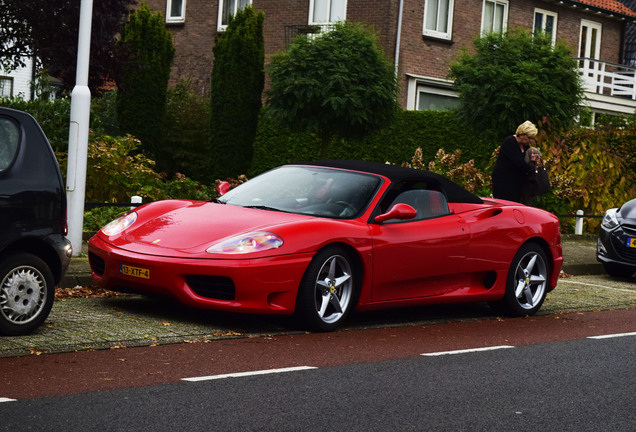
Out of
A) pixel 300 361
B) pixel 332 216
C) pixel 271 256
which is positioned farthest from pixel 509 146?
pixel 300 361

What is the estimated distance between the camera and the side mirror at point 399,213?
851 cm

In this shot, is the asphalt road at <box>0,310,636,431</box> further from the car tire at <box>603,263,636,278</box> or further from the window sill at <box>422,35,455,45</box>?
the window sill at <box>422,35,455,45</box>

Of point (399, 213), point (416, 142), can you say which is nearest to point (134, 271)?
point (399, 213)

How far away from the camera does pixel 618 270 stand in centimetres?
1446

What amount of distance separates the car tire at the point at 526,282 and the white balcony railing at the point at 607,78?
24.3 meters

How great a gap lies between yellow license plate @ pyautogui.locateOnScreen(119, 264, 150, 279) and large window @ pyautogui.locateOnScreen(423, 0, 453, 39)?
69.5 ft

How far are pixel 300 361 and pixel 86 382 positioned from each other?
5.21ft

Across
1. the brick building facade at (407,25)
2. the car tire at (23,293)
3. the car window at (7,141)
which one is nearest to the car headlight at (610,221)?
the car tire at (23,293)

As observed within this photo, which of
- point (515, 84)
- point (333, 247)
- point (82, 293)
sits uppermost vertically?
point (515, 84)

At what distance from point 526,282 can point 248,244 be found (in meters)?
3.31

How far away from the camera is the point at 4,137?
7191 mm

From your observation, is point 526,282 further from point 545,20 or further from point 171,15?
point 545,20

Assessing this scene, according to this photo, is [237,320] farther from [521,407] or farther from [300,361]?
[521,407]

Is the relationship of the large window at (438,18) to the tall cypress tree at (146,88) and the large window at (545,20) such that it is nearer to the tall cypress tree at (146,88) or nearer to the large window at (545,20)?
the large window at (545,20)
